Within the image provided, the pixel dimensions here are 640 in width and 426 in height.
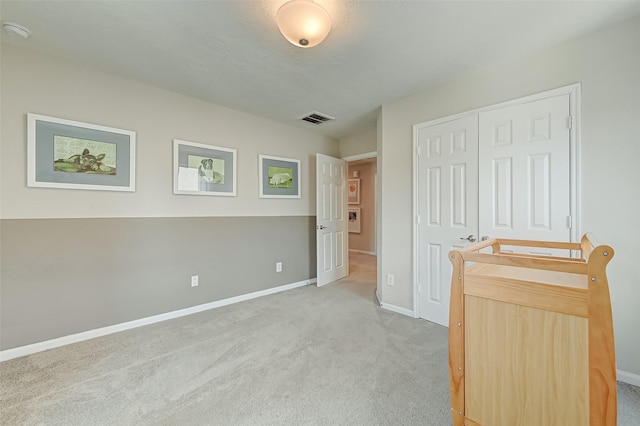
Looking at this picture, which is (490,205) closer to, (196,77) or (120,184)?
(196,77)

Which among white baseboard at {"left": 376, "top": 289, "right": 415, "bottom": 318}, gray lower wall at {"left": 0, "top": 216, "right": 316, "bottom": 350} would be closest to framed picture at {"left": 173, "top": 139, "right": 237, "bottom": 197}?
gray lower wall at {"left": 0, "top": 216, "right": 316, "bottom": 350}

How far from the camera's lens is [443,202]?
2518 mm

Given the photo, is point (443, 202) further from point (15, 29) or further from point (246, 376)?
point (15, 29)

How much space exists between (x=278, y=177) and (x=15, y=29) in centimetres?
251

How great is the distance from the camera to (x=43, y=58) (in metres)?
2.07

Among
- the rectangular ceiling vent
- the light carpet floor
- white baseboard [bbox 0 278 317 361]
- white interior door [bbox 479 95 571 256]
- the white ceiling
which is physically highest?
the rectangular ceiling vent

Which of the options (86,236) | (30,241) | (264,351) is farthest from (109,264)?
(264,351)

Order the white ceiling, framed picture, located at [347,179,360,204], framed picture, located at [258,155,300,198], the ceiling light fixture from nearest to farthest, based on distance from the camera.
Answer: the white ceiling, the ceiling light fixture, framed picture, located at [258,155,300,198], framed picture, located at [347,179,360,204]

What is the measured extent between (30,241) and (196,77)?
75.7 inches

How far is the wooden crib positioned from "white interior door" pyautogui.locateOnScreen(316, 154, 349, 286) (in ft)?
9.15

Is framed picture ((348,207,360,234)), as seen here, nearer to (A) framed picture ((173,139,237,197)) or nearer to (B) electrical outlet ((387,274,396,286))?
(B) electrical outlet ((387,274,396,286))

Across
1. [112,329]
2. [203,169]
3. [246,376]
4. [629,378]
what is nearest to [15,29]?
[203,169]

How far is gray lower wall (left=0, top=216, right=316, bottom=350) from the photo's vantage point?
2.01m

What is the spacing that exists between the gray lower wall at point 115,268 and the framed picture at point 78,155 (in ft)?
1.11
